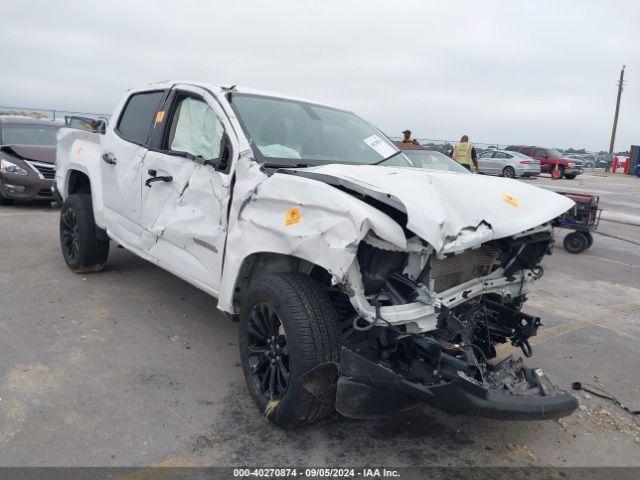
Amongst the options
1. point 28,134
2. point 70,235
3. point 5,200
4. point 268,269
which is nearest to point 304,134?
point 268,269

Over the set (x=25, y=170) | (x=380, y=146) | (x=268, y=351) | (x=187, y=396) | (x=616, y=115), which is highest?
(x=616, y=115)

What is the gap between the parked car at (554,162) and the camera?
2931cm

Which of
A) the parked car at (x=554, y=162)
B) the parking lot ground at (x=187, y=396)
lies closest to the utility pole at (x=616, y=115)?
the parked car at (x=554, y=162)

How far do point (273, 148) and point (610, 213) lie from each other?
474 inches

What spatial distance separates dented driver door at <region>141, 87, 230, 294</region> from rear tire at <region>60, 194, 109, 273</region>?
140 cm

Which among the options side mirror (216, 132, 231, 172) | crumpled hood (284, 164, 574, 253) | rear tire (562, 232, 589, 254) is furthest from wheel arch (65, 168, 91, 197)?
rear tire (562, 232, 589, 254)

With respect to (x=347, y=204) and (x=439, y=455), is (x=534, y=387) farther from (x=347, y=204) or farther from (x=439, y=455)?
(x=347, y=204)

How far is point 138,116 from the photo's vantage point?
4.92 meters

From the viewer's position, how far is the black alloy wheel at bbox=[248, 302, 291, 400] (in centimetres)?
301

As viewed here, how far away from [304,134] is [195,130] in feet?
2.80

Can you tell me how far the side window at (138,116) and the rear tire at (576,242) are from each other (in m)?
6.93

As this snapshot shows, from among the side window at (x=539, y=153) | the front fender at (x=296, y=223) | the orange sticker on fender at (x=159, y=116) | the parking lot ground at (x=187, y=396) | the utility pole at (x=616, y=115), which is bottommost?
the parking lot ground at (x=187, y=396)

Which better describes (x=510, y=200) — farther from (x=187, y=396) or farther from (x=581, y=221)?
(x=581, y=221)

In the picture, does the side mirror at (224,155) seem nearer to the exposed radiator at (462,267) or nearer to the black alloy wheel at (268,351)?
the black alloy wheel at (268,351)
